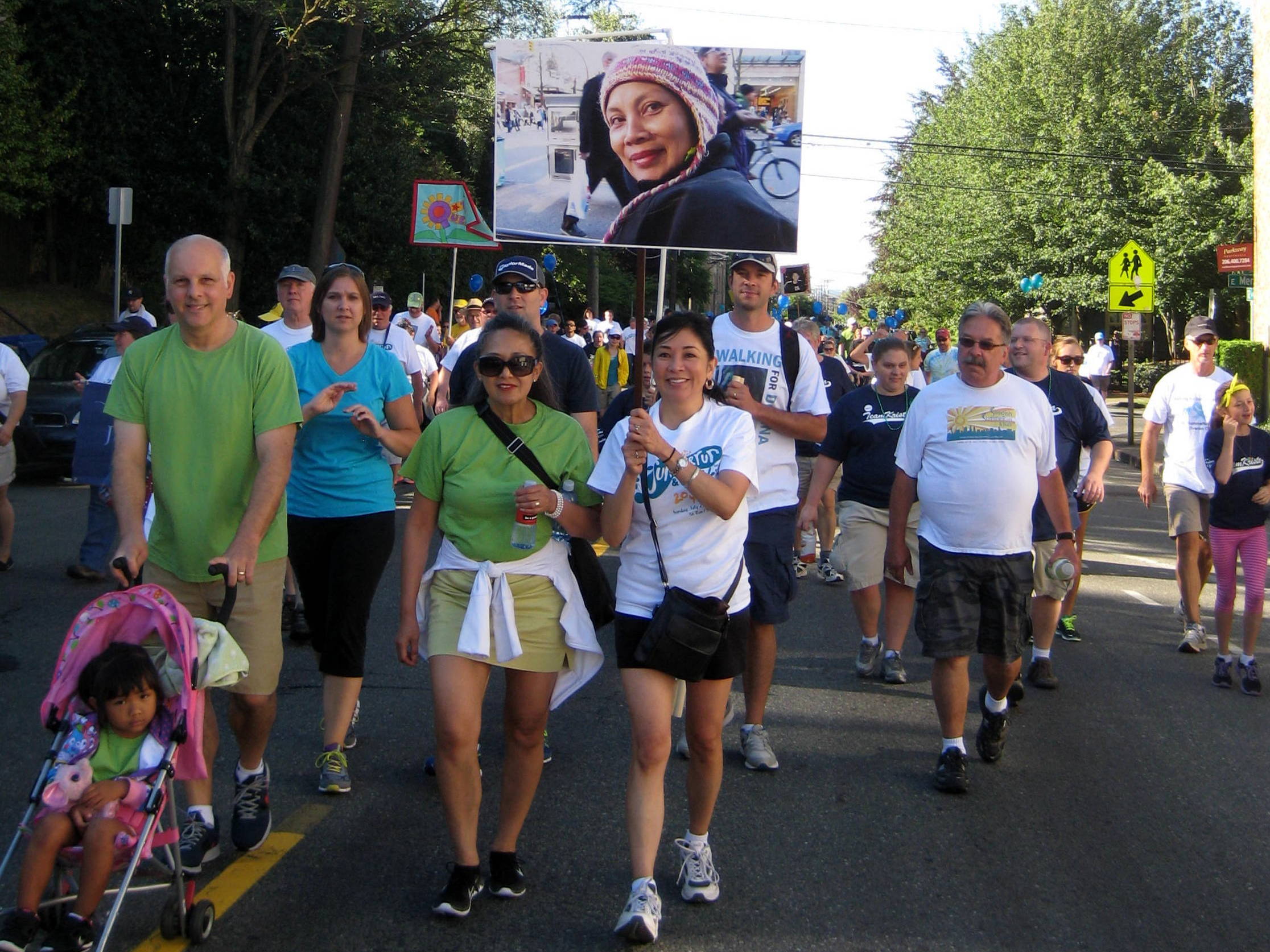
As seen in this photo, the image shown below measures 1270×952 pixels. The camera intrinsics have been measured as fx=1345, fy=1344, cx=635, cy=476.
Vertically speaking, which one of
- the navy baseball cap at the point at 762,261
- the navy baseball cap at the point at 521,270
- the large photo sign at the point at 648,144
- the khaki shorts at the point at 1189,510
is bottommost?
the khaki shorts at the point at 1189,510

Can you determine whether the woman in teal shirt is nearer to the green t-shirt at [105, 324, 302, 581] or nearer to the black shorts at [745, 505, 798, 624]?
the green t-shirt at [105, 324, 302, 581]

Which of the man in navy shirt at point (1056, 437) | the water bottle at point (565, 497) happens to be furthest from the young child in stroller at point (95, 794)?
the man in navy shirt at point (1056, 437)

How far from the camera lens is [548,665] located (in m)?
4.20

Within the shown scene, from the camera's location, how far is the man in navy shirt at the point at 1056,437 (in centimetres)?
717

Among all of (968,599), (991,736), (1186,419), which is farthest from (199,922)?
(1186,419)

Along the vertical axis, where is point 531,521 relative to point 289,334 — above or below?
below

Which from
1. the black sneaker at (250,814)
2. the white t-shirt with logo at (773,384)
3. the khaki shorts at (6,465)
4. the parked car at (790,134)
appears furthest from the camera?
the khaki shorts at (6,465)

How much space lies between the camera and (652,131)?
356 inches

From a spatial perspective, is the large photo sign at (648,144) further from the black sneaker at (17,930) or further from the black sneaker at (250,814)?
the black sneaker at (17,930)

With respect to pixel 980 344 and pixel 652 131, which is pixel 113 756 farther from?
pixel 652 131

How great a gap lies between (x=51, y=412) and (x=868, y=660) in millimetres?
11313

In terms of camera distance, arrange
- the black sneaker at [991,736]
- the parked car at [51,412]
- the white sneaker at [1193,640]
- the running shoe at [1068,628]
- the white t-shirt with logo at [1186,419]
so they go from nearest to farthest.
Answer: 1. the black sneaker at [991,736]
2. the white t-shirt with logo at [1186,419]
3. the white sneaker at [1193,640]
4. the running shoe at [1068,628]
5. the parked car at [51,412]

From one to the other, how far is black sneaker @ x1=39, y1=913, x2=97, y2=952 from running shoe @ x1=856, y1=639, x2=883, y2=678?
483cm

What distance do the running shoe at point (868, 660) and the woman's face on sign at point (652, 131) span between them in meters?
3.38
